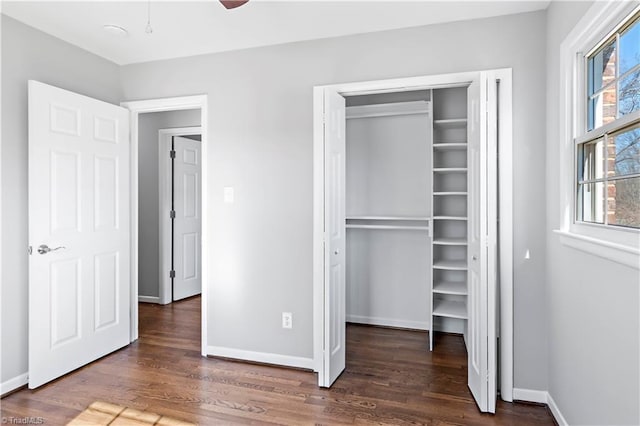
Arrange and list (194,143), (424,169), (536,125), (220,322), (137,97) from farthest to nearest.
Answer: (194,143)
(424,169)
(137,97)
(220,322)
(536,125)

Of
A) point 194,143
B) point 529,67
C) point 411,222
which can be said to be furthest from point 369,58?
point 194,143

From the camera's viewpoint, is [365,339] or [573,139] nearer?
[573,139]

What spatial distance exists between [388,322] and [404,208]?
1.16 metres

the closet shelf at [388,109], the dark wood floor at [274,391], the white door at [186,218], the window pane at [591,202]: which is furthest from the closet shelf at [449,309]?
the white door at [186,218]

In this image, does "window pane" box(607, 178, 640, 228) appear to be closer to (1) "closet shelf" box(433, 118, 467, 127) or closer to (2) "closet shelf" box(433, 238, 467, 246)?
(2) "closet shelf" box(433, 238, 467, 246)

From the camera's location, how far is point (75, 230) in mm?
2998

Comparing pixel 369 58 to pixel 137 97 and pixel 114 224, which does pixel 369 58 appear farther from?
pixel 114 224

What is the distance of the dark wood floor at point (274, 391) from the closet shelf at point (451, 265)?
0.69 metres

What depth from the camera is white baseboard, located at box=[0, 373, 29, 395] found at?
8.58 ft

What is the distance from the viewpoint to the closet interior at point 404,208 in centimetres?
382

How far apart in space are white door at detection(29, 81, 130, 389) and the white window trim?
3184mm

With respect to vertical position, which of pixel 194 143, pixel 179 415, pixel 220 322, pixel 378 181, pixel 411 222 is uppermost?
pixel 194 143

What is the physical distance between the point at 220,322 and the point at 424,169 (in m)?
2.34

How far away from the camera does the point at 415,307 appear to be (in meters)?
4.05
